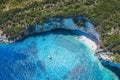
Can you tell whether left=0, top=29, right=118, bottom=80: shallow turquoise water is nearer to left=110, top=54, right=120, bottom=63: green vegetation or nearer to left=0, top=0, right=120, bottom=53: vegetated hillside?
left=110, top=54, right=120, bottom=63: green vegetation

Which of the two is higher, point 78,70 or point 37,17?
point 37,17

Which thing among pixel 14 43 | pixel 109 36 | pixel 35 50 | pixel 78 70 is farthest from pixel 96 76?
pixel 14 43

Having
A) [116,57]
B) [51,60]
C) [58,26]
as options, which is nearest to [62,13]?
[58,26]

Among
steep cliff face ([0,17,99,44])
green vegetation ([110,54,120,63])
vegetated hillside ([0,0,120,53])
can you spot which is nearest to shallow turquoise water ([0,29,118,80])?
steep cliff face ([0,17,99,44])

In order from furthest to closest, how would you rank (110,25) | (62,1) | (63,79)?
(62,1), (110,25), (63,79)

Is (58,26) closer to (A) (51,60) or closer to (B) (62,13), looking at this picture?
(B) (62,13)

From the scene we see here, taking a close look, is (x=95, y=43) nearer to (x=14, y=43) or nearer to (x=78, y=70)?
(x=78, y=70)
